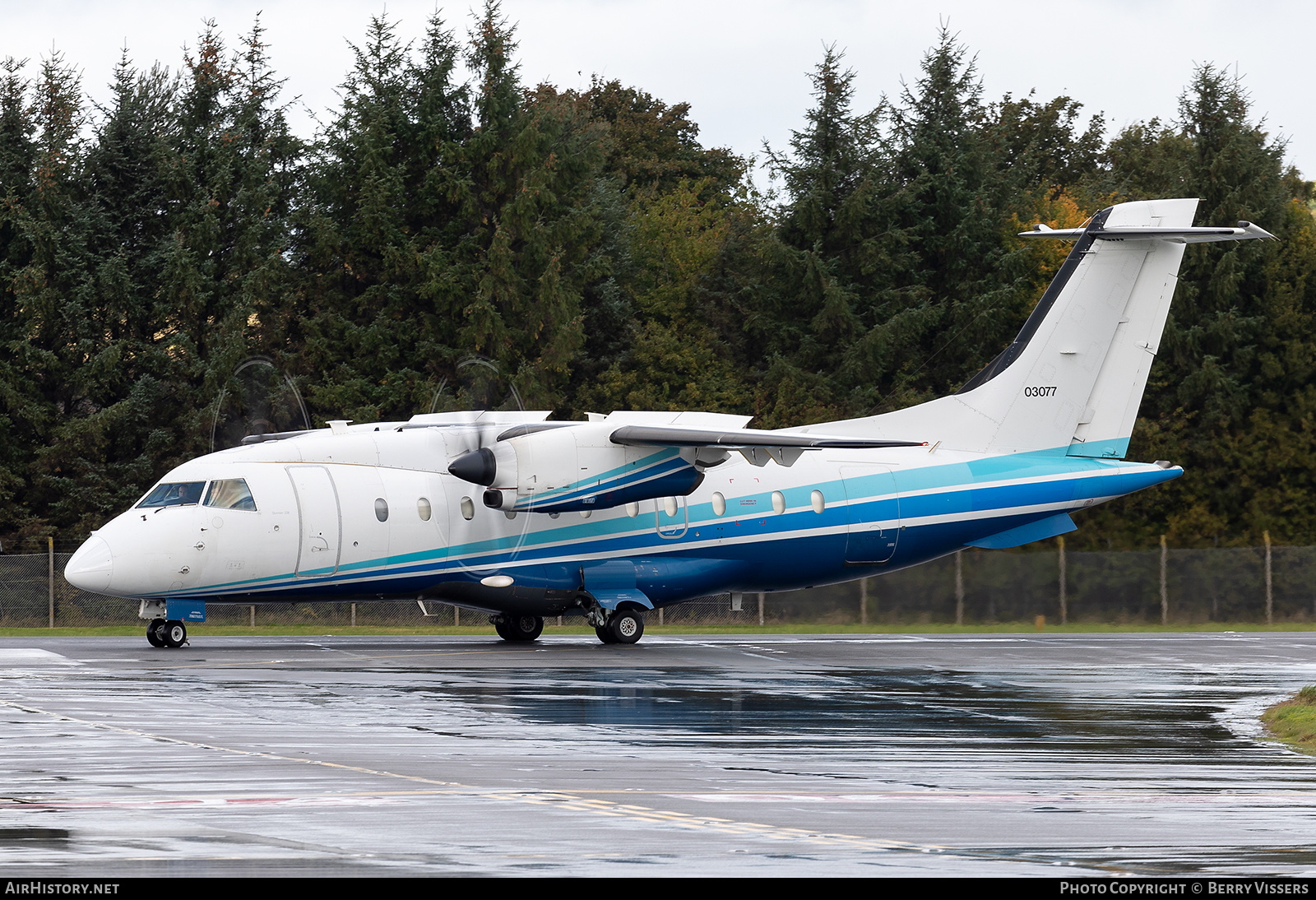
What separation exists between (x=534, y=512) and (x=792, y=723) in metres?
11.5

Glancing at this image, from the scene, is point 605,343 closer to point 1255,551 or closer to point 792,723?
point 1255,551

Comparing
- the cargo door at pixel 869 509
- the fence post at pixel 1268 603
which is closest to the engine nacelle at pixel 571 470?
the cargo door at pixel 869 509

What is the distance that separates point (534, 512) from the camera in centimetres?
2719

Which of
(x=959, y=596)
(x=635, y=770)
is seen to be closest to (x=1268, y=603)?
(x=959, y=596)

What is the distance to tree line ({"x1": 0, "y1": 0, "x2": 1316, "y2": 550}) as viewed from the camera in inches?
1790

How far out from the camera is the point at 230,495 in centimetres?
2567

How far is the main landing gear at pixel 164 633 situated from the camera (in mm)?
25672

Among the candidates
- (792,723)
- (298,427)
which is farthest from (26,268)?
(792,723)

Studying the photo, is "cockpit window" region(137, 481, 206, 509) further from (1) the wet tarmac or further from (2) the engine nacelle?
Result: (2) the engine nacelle

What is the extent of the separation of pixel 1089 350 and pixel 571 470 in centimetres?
1106

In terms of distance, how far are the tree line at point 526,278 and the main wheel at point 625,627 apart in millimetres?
18477

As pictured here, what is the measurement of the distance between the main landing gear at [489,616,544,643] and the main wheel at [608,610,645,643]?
1.61 metres

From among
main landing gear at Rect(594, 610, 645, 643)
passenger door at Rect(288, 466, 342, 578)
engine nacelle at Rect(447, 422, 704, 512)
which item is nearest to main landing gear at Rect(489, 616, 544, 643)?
main landing gear at Rect(594, 610, 645, 643)

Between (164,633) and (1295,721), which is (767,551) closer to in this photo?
(164,633)
